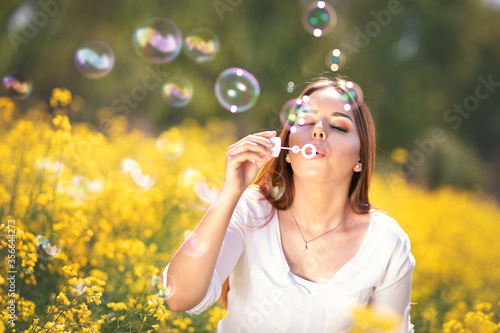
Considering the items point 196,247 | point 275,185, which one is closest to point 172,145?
point 275,185

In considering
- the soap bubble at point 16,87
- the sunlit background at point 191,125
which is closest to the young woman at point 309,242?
the sunlit background at point 191,125

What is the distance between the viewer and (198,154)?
5.84m

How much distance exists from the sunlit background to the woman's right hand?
492 millimetres

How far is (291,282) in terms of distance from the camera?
2111mm

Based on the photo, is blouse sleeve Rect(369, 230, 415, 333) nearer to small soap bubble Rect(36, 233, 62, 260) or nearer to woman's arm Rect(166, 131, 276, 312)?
woman's arm Rect(166, 131, 276, 312)

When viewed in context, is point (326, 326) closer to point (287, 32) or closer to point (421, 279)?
point (421, 279)

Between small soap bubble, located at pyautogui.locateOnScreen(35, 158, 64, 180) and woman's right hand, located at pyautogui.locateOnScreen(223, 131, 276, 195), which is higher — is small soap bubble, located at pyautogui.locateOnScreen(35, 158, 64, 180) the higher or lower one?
the lower one

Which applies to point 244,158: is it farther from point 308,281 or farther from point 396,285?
point 396,285

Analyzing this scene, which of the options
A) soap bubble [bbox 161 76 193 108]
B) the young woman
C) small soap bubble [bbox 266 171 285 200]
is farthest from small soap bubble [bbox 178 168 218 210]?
the young woman

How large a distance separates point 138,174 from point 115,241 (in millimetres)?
888

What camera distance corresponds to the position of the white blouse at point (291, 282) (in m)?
2.11

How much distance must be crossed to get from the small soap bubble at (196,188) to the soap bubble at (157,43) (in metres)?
0.90

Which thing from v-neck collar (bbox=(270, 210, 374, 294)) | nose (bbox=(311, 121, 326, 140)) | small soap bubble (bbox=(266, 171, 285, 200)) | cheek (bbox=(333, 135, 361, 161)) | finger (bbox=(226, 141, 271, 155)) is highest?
nose (bbox=(311, 121, 326, 140))

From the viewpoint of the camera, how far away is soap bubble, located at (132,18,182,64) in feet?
12.8
